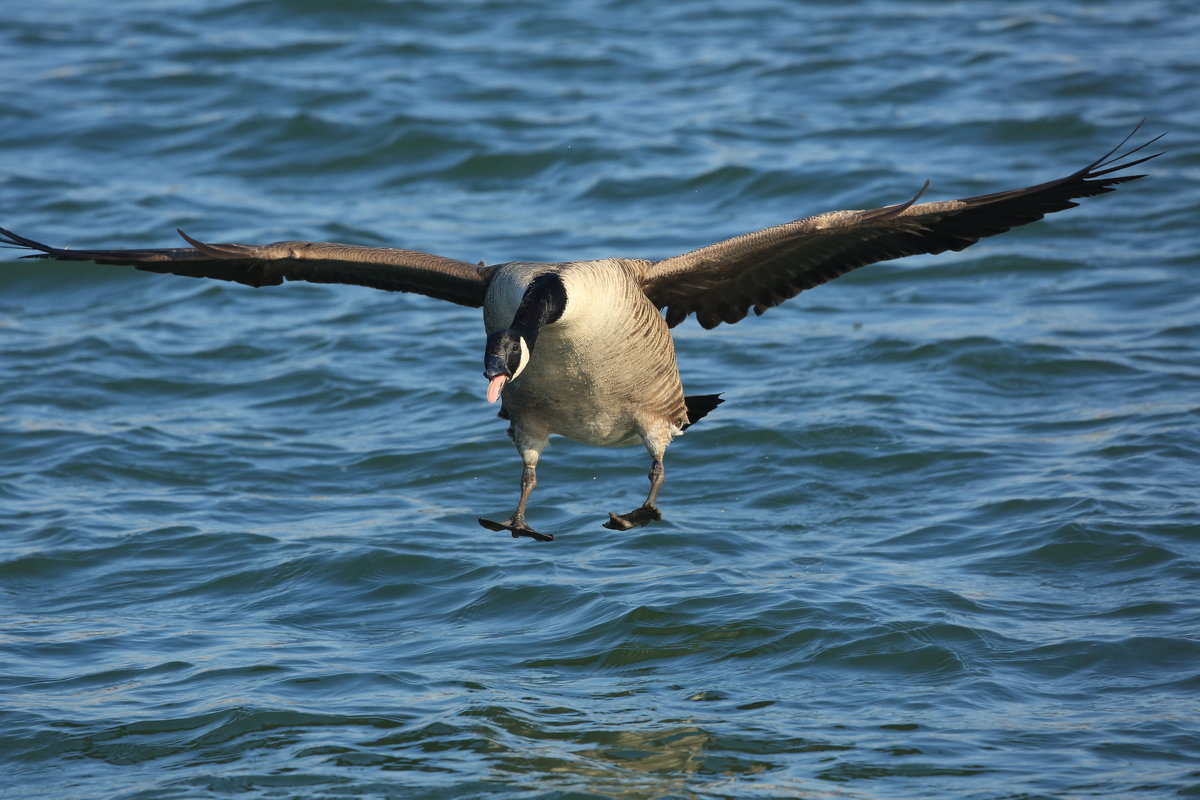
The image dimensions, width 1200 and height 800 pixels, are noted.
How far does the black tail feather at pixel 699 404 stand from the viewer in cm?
945

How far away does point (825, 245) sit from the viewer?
8875mm

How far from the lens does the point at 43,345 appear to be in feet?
47.3

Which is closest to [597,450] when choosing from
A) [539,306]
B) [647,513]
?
[647,513]

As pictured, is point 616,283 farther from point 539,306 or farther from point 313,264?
point 313,264

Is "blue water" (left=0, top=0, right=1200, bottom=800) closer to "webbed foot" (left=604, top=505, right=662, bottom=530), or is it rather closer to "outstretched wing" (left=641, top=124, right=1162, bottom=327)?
"webbed foot" (left=604, top=505, right=662, bottom=530)

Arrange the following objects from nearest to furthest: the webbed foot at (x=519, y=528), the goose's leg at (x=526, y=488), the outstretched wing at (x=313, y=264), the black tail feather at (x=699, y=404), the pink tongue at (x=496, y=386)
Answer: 1. the pink tongue at (x=496, y=386)
2. the outstretched wing at (x=313, y=264)
3. the webbed foot at (x=519, y=528)
4. the goose's leg at (x=526, y=488)
5. the black tail feather at (x=699, y=404)

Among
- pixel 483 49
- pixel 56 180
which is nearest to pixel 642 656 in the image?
pixel 56 180

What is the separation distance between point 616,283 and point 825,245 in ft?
4.64

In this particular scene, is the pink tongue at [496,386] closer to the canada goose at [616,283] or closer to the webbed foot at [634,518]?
the canada goose at [616,283]

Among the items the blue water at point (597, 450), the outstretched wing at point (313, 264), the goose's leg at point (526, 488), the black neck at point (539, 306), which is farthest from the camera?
the goose's leg at point (526, 488)

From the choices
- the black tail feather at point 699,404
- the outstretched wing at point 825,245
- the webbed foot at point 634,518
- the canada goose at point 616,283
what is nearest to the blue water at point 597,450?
the webbed foot at point 634,518

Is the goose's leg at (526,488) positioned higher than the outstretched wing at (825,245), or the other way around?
the outstretched wing at (825,245)

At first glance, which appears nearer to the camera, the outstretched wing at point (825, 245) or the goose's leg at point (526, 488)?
the outstretched wing at point (825, 245)

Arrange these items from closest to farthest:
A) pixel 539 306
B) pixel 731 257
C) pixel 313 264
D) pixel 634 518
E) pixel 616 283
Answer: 1. pixel 539 306
2. pixel 616 283
3. pixel 731 257
4. pixel 634 518
5. pixel 313 264
